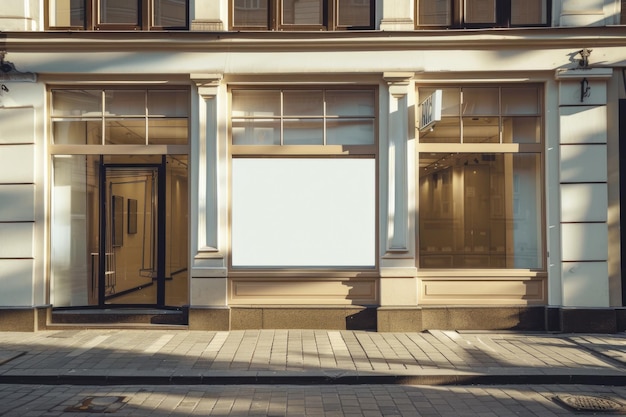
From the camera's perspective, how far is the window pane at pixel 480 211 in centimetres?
1170

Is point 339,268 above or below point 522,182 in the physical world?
below

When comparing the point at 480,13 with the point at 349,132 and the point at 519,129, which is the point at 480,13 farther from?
the point at 349,132

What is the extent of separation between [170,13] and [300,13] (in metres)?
2.30

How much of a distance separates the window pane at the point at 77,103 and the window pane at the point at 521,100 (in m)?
7.22

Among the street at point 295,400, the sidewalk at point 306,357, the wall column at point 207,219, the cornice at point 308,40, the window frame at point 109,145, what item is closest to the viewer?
the street at point 295,400

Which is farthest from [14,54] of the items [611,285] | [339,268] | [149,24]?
[611,285]

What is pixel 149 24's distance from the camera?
1168cm

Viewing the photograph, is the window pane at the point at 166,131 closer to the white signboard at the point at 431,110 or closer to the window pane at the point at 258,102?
the window pane at the point at 258,102

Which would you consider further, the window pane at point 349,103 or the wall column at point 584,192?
the window pane at point 349,103

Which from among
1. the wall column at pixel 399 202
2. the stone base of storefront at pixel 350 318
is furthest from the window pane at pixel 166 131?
the wall column at pixel 399 202

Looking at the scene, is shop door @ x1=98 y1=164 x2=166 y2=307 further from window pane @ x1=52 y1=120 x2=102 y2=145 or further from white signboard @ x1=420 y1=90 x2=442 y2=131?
white signboard @ x1=420 y1=90 x2=442 y2=131

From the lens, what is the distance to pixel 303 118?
38.8 ft

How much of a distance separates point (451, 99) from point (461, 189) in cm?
161

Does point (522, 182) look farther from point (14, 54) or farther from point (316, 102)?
point (14, 54)
